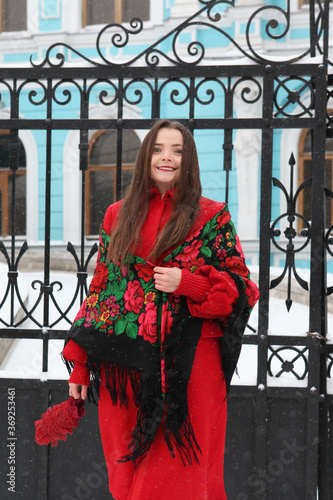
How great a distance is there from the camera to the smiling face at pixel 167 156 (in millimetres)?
2148

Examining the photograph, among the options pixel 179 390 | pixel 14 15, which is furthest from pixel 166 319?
pixel 14 15

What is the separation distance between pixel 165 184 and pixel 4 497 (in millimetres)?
1994

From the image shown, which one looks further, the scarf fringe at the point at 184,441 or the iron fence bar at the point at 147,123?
the iron fence bar at the point at 147,123

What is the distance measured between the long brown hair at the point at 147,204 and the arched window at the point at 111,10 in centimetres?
977

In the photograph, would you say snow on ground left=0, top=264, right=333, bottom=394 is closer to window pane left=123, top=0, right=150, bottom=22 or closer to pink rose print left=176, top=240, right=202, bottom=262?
pink rose print left=176, top=240, right=202, bottom=262

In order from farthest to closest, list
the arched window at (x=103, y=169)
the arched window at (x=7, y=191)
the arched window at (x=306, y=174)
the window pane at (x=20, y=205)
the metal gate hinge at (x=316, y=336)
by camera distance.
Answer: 1. the window pane at (x=20, y=205)
2. the arched window at (x=7, y=191)
3. the arched window at (x=103, y=169)
4. the arched window at (x=306, y=174)
5. the metal gate hinge at (x=316, y=336)

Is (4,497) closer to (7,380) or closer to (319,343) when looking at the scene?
(7,380)

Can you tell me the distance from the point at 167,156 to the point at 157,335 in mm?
653

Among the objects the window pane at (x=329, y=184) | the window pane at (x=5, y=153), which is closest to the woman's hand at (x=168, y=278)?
the window pane at (x=329, y=184)

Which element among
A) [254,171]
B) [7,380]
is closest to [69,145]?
[254,171]

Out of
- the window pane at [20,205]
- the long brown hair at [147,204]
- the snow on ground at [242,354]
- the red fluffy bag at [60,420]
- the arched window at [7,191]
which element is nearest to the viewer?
the long brown hair at [147,204]

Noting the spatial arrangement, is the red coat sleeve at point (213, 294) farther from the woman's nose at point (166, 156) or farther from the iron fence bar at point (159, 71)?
the iron fence bar at point (159, 71)

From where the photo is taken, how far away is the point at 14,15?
1164 cm

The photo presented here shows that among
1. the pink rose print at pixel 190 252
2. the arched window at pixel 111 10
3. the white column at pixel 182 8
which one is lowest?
the pink rose print at pixel 190 252
